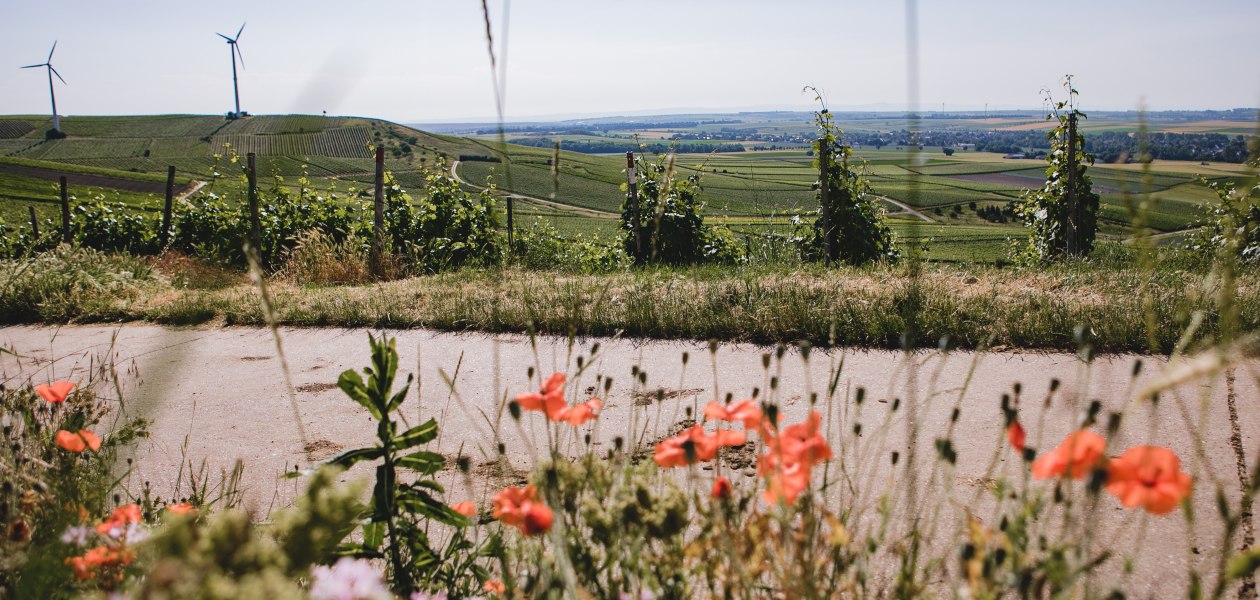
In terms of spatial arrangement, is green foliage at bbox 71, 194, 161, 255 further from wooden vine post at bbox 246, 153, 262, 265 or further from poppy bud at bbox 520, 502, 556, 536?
poppy bud at bbox 520, 502, 556, 536

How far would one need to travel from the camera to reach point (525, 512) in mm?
1153

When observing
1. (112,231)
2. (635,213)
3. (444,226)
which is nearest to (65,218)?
(112,231)

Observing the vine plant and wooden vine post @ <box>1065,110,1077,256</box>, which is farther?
the vine plant

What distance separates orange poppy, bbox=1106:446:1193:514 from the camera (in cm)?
96

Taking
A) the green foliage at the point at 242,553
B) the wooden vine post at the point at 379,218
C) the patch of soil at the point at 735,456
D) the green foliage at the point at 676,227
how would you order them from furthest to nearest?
the green foliage at the point at 676,227
the wooden vine post at the point at 379,218
the patch of soil at the point at 735,456
the green foliage at the point at 242,553

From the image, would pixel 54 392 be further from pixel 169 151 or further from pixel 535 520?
pixel 169 151

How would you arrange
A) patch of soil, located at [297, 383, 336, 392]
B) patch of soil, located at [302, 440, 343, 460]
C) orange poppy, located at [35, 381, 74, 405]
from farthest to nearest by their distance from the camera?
patch of soil, located at [297, 383, 336, 392], patch of soil, located at [302, 440, 343, 460], orange poppy, located at [35, 381, 74, 405]

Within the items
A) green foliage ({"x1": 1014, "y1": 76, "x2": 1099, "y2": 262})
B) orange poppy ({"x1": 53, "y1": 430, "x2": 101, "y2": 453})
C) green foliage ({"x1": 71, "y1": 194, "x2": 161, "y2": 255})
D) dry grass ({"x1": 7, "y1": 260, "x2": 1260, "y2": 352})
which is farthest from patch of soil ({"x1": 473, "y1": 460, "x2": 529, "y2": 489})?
green foliage ({"x1": 71, "y1": 194, "x2": 161, "y2": 255})

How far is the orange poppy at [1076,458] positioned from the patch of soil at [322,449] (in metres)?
3.01

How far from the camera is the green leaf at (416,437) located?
166 cm

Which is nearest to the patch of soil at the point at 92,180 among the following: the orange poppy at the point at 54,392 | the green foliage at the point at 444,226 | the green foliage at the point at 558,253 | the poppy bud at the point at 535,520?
the green foliage at the point at 444,226

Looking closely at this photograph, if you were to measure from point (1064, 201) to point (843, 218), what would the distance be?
2986 mm

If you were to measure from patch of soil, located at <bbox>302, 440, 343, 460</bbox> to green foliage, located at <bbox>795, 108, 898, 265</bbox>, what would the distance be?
8.27m

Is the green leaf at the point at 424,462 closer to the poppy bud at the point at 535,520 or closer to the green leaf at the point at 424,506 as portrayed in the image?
the green leaf at the point at 424,506
